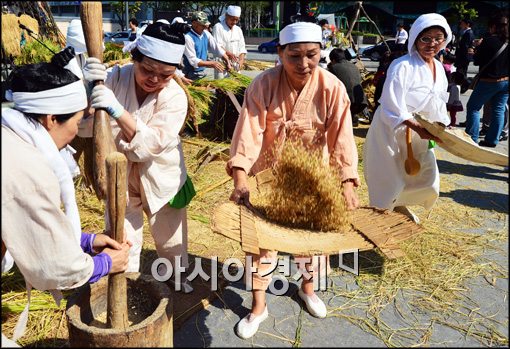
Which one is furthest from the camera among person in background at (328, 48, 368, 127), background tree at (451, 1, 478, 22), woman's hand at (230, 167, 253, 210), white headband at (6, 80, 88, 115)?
background tree at (451, 1, 478, 22)

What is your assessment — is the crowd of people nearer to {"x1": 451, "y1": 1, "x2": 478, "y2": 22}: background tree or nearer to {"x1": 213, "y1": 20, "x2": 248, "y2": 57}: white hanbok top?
{"x1": 213, "y1": 20, "x2": 248, "y2": 57}: white hanbok top

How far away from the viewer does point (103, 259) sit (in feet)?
5.58

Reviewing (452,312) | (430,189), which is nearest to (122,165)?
(452,312)

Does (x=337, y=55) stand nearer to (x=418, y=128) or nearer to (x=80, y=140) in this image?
(x=418, y=128)

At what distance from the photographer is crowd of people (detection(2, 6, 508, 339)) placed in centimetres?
143

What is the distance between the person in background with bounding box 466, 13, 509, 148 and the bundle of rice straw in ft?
11.3

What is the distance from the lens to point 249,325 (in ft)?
7.89

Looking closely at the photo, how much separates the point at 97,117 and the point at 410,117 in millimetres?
1937

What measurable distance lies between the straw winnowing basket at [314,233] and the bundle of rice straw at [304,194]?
0.20 feet

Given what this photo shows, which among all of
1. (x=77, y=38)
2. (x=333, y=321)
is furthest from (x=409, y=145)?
(x=77, y=38)

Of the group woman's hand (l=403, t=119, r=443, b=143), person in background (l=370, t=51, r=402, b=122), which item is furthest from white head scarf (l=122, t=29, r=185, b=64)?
person in background (l=370, t=51, r=402, b=122)

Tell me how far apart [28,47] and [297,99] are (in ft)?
12.3

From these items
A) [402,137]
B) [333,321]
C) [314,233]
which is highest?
[402,137]

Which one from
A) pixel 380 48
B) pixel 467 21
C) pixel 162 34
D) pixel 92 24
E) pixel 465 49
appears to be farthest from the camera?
pixel 380 48
